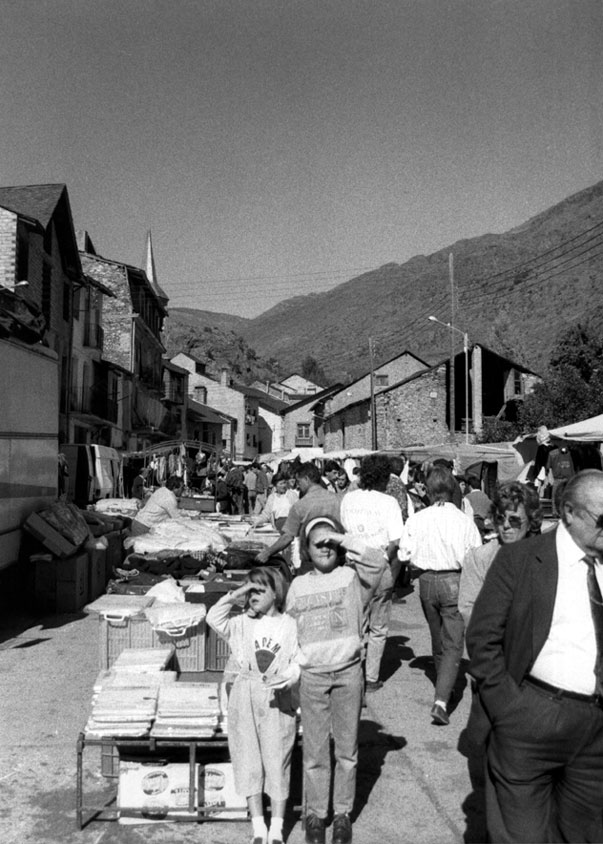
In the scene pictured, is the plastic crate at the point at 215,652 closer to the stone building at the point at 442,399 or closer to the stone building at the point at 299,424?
the stone building at the point at 442,399

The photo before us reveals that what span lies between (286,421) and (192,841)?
88518 mm

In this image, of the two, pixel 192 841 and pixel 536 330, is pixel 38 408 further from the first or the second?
pixel 536 330

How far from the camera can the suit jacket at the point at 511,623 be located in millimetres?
3111

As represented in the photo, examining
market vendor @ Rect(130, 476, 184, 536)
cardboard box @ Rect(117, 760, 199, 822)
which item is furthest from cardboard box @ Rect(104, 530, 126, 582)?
cardboard box @ Rect(117, 760, 199, 822)

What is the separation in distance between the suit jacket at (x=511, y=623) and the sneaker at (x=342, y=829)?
145 centimetres

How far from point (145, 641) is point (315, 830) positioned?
2.32 meters

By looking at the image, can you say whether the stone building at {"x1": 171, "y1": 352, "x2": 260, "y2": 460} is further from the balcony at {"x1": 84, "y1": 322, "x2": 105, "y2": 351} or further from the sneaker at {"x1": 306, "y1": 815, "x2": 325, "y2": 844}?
the sneaker at {"x1": 306, "y1": 815, "x2": 325, "y2": 844}

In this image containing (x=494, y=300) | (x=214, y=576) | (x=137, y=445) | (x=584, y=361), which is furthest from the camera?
(x=494, y=300)

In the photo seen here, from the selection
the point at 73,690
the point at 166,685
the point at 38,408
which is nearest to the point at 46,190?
the point at 38,408

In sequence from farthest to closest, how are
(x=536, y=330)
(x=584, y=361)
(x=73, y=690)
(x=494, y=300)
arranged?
(x=494, y=300), (x=536, y=330), (x=584, y=361), (x=73, y=690)

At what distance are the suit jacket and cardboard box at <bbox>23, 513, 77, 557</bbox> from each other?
316 inches

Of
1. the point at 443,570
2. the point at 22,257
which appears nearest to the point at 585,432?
the point at 443,570

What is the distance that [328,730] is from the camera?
429 cm

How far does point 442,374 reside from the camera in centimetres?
5231
